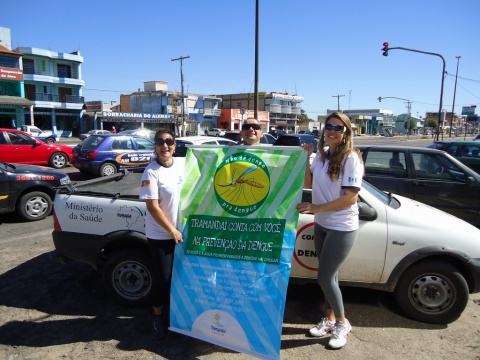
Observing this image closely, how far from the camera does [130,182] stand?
440 centimetres

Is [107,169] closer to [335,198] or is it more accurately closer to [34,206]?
[34,206]

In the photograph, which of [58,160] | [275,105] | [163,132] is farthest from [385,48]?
[275,105]

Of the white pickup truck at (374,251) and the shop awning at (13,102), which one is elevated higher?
the shop awning at (13,102)

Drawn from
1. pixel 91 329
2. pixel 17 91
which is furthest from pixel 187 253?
pixel 17 91

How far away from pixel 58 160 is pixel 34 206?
24.5ft

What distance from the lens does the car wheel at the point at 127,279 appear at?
3.56 metres

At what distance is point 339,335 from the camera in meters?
2.96

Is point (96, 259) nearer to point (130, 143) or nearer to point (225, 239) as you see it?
point (225, 239)

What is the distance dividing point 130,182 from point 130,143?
27.3 ft

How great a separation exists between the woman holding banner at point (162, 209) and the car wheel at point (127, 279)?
587mm

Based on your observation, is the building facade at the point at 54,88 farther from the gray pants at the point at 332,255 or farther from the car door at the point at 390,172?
the gray pants at the point at 332,255

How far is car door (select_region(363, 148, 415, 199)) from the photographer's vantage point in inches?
234

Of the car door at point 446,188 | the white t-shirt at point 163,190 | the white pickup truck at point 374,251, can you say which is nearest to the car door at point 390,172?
the car door at point 446,188

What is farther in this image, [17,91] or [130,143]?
[17,91]
